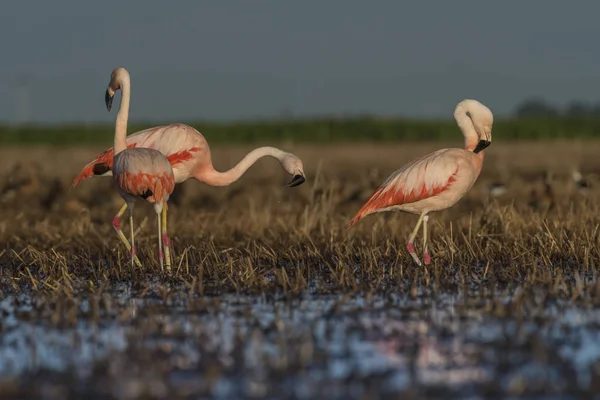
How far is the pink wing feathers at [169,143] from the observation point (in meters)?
10.3

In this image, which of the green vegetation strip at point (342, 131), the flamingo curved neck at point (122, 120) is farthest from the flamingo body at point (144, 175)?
the green vegetation strip at point (342, 131)

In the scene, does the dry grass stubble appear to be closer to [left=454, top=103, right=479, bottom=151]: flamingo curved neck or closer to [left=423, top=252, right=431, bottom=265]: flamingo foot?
[left=423, top=252, right=431, bottom=265]: flamingo foot

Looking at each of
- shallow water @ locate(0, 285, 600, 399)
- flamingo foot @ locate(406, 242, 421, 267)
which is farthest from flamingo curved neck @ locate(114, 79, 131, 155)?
flamingo foot @ locate(406, 242, 421, 267)

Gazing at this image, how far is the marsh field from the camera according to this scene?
4727mm

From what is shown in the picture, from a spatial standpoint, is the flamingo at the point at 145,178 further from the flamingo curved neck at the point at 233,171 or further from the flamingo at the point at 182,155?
the flamingo curved neck at the point at 233,171

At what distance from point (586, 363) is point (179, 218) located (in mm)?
8164

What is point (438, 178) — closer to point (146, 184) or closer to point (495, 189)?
point (146, 184)

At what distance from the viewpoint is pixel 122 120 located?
976 cm

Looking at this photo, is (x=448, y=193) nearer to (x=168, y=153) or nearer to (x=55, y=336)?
(x=168, y=153)

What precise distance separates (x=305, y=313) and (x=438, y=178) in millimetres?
2899

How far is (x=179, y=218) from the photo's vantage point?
12.7 meters

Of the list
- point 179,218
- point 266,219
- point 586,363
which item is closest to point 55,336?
point 586,363

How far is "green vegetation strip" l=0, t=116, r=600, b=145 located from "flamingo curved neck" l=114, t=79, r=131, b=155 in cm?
4300

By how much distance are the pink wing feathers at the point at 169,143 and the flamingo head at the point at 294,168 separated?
862 millimetres
